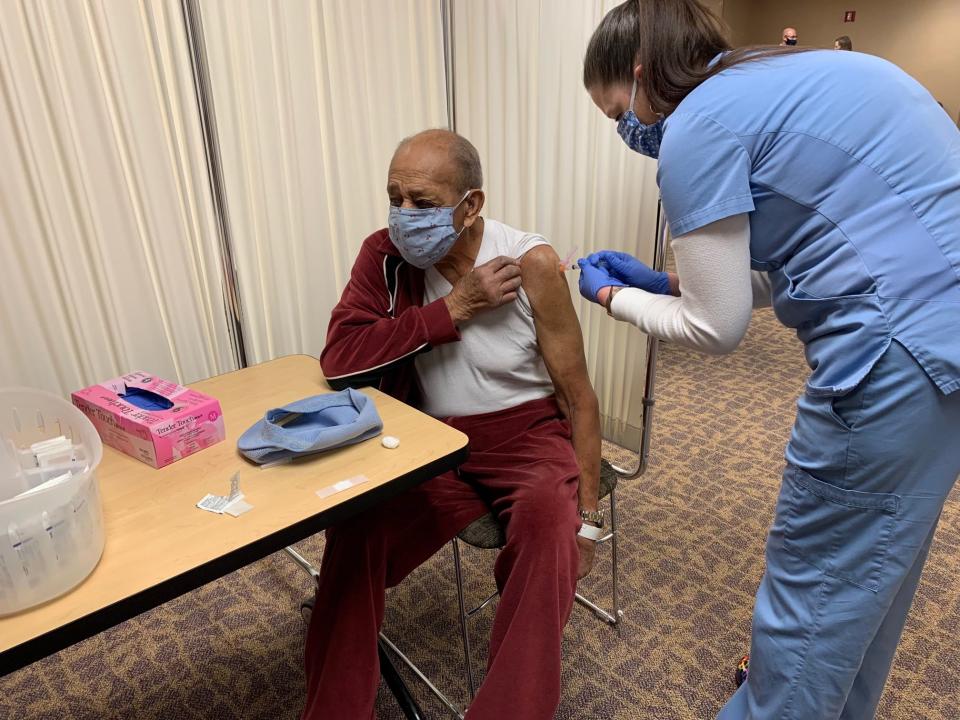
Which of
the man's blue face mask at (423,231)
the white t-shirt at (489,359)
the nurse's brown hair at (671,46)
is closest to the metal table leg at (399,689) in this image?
the white t-shirt at (489,359)

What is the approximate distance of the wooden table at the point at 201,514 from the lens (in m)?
0.84

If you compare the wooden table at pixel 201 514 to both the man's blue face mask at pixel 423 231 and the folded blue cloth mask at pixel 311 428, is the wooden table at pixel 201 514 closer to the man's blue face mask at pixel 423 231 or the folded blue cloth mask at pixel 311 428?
the folded blue cloth mask at pixel 311 428

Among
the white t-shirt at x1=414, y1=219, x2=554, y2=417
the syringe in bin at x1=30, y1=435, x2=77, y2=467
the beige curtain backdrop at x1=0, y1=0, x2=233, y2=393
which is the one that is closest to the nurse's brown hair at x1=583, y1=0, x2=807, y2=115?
the white t-shirt at x1=414, y1=219, x2=554, y2=417

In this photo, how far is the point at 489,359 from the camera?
1.62 m

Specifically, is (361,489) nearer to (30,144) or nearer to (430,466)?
(430,466)

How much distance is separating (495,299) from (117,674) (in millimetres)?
1438

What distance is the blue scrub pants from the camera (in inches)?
40.7

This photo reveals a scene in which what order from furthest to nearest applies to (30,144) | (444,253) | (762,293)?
(30,144) → (444,253) → (762,293)

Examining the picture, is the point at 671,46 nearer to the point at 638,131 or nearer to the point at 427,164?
the point at 638,131

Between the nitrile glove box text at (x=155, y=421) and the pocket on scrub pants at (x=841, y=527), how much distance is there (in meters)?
Result: 1.09

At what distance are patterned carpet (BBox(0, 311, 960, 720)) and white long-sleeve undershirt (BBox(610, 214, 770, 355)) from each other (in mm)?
1020

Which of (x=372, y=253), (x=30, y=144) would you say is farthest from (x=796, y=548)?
(x=30, y=144)

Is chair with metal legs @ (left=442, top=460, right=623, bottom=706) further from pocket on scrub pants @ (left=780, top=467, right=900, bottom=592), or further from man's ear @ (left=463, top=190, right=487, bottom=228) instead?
man's ear @ (left=463, top=190, right=487, bottom=228)

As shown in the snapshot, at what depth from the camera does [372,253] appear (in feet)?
5.53
